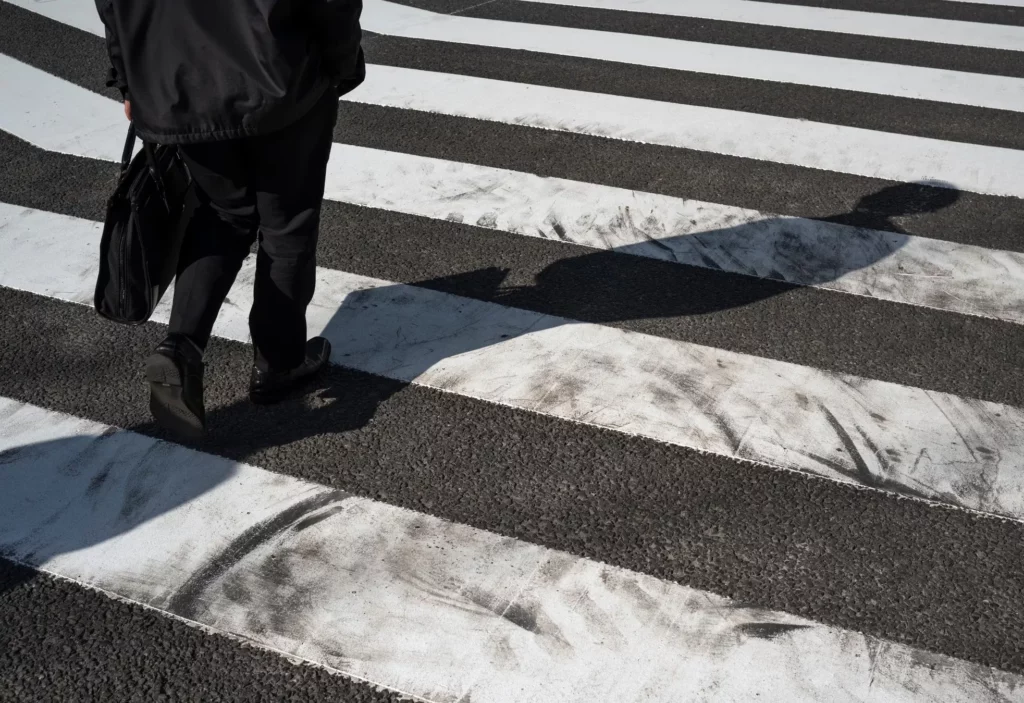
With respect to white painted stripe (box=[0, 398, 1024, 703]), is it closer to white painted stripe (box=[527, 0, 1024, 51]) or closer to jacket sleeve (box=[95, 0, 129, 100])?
jacket sleeve (box=[95, 0, 129, 100])

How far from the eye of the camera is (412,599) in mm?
2697

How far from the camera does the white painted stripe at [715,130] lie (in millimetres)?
5402

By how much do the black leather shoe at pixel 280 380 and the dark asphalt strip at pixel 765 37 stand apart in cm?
460

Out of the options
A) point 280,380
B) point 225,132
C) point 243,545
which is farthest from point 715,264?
point 243,545

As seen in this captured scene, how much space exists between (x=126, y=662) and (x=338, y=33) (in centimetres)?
158

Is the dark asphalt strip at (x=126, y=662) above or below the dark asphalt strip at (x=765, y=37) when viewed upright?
below

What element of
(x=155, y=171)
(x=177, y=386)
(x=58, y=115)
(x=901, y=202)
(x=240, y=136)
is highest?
(x=240, y=136)

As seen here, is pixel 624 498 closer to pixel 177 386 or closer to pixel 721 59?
pixel 177 386

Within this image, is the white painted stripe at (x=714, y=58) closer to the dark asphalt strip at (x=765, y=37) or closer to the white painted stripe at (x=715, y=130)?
the dark asphalt strip at (x=765, y=37)

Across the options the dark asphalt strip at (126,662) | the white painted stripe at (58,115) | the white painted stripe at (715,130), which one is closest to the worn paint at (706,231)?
the white painted stripe at (715,130)

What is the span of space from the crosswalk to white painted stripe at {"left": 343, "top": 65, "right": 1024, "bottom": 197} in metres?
0.03

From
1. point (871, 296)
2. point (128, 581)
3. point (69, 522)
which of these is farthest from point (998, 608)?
point (69, 522)

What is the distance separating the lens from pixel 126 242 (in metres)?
3.06

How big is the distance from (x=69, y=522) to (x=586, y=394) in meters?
1.52
